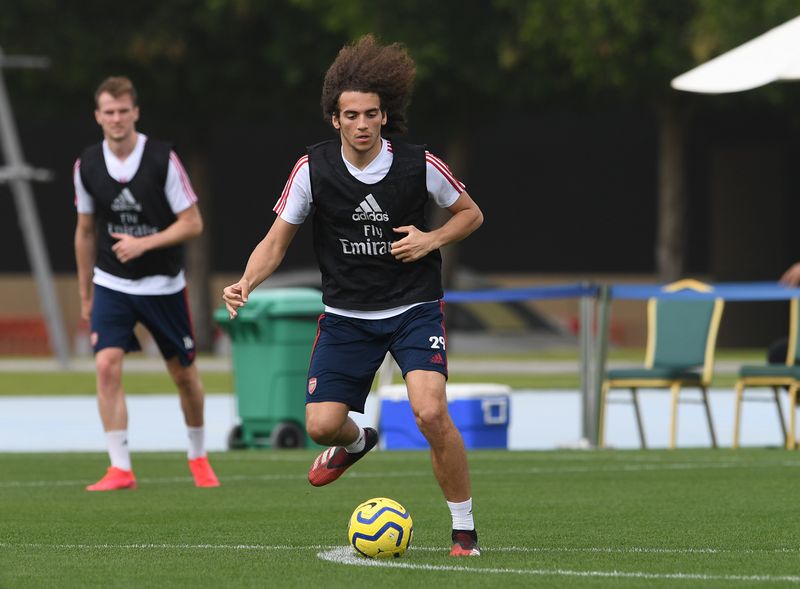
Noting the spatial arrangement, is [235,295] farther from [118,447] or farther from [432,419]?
[118,447]

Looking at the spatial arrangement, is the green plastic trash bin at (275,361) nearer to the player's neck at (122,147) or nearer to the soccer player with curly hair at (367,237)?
the player's neck at (122,147)

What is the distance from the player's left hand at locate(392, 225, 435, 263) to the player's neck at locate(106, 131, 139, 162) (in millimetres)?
3759

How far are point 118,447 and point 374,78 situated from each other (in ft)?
13.4

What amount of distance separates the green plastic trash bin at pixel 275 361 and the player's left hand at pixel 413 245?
24.8 feet

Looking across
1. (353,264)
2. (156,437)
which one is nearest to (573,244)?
(156,437)

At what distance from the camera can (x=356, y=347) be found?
769cm

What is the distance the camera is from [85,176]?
35.4 feet

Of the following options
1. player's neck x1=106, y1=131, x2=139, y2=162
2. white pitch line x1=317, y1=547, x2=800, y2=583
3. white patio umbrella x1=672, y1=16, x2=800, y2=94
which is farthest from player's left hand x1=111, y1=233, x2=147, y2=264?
white patio umbrella x1=672, y1=16, x2=800, y2=94

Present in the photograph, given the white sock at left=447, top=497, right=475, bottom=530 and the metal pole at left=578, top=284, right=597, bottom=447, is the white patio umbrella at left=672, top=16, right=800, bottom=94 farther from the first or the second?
the white sock at left=447, top=497, right=475, bottom=530

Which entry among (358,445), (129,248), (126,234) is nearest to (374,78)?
(358,445)

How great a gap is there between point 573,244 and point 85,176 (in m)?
33.4

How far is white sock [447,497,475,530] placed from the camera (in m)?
7.46

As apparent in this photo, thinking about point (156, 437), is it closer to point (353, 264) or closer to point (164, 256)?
point (164, 256)

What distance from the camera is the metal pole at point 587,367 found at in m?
14.8
